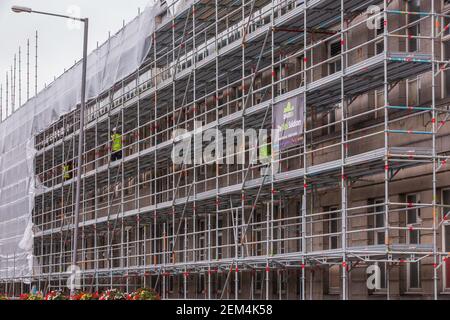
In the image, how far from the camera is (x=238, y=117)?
24.4m

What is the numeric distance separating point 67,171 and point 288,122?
804 inches

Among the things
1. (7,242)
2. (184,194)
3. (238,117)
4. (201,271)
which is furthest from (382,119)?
(7,242)

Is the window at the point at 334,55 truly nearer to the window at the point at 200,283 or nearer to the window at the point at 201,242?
the window at the point at 201,242

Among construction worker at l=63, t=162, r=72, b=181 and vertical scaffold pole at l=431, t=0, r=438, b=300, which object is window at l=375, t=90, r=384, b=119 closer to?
vertical scaffold pole at l=431, t=0, r=438, b=300

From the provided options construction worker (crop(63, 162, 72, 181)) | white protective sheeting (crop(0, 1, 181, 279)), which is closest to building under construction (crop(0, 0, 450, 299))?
white protective sheeting (crop(0, 1, 181, 279))

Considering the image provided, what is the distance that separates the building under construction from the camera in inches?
730

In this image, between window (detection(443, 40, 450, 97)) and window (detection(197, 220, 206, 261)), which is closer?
window (detection(443, 40, 450, 97))

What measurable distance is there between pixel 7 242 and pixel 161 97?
18192 mm

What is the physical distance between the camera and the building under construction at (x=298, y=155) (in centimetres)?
1853

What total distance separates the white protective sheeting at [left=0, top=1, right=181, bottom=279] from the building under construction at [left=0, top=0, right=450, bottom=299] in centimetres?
59

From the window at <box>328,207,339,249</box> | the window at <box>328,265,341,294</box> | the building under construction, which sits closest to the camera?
the building under construction

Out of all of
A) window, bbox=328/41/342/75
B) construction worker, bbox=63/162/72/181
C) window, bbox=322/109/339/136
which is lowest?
window, bbox=322/109/339/136

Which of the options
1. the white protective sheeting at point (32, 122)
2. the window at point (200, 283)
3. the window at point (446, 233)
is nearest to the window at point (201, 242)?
the window at point (200, 283)

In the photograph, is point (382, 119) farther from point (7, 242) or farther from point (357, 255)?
point (7, 242)
